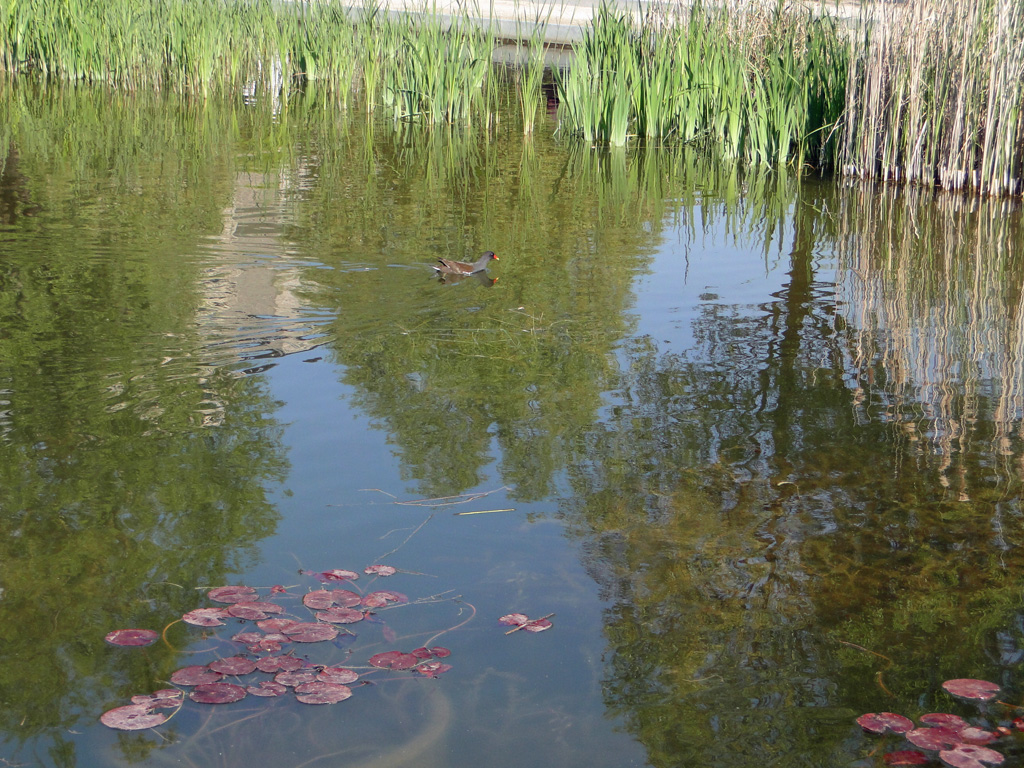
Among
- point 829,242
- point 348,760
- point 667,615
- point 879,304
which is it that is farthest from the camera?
point 829,242

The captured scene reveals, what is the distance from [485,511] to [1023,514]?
1916 mm

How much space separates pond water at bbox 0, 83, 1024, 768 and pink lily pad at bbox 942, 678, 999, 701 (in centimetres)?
5

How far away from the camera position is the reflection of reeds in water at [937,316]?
4.68 m

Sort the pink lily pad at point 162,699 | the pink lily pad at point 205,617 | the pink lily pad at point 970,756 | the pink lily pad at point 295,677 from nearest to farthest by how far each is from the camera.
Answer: the pink lily pad at point 970,756, the pink lily pad at point 162,699, the pink lily pad at point 295,677, the pink lily pad at point 205,617

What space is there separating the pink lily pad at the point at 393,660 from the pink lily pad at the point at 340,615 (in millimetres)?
172

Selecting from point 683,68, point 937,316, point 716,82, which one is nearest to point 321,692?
point 937,316

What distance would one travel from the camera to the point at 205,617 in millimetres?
2998

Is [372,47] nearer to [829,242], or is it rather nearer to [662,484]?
[829,242]

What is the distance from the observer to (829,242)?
8.16 meters

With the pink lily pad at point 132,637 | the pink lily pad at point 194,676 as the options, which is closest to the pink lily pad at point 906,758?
the pink lily pad at point 194,676

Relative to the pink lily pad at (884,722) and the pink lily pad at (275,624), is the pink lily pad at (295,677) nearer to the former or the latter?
the pink lily pad at (275,624)

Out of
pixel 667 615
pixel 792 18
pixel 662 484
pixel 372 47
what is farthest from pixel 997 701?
pixel 372 47

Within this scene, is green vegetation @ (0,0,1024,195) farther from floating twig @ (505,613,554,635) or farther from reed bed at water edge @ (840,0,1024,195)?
floating twig @ (505,613,554,635)

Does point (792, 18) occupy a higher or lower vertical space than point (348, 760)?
higher
